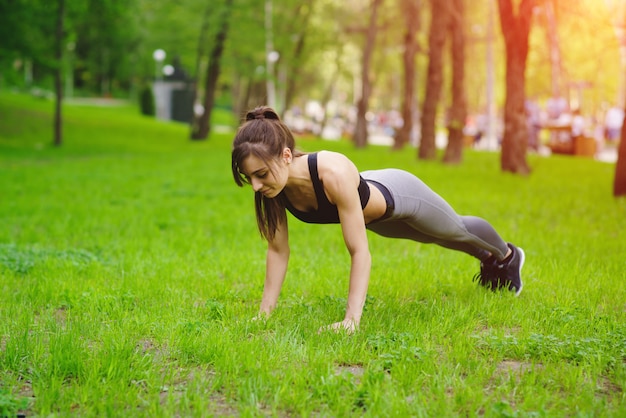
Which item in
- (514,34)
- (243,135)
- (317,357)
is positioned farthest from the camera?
(514,34)

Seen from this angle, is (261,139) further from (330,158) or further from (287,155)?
(330,158)

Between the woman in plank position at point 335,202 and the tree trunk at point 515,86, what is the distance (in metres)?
13.1

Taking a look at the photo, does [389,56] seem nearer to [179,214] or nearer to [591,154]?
[591,154]

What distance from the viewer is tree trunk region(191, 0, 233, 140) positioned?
33134 millimetres

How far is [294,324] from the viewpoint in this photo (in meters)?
4.67

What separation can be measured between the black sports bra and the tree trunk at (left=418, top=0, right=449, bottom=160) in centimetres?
1761

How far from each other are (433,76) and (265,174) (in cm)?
1889

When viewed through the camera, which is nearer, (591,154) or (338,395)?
(338,395)

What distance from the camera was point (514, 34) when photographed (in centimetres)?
1761

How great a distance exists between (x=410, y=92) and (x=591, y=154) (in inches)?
357

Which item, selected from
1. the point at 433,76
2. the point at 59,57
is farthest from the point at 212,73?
the point at 433,76

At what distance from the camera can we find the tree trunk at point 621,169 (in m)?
12.9

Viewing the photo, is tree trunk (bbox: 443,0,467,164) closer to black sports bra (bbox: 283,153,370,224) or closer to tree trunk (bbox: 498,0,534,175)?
tree trunk (bbox: 498,0,534,175)

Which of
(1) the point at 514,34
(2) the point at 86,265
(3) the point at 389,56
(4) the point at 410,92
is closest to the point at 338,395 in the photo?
(2) the point at 86,265
